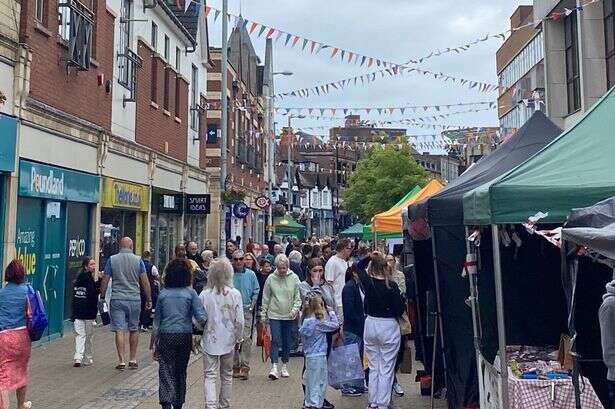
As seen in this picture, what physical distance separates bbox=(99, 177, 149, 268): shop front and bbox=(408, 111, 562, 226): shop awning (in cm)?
934

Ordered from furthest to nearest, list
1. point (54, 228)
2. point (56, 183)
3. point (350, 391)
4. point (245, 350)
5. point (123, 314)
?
1. point (54, 228)
2. point (56, 183)
3. point (123, 314)
4. point (245, 350)
5. point (350, 391)

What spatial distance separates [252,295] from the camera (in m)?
10.4

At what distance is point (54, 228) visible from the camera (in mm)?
13109

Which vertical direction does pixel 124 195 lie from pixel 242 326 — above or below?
above

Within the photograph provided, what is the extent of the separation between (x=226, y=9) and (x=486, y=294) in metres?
13.8

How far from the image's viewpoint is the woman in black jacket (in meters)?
10.5

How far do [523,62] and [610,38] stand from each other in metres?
13.5

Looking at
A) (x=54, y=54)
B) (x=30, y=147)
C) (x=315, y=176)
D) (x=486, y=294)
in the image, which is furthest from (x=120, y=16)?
(x=315, y=176)

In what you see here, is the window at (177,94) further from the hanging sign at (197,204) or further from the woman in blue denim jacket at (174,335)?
the woman in blue denim jacket at (174,335)

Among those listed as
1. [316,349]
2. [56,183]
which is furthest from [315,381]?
[56,183]

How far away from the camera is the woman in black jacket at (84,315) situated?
10.5 meters

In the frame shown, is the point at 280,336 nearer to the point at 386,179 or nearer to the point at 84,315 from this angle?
the point at 84,315

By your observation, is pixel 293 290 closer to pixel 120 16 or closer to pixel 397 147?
pixel 120 16

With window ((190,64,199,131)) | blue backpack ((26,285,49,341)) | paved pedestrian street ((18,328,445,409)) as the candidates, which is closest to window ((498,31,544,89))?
window ((190,64,199,131))
